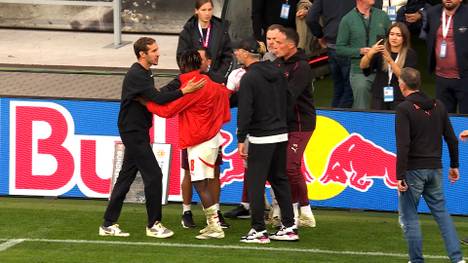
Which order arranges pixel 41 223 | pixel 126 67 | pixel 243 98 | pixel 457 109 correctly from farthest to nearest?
pixel 126 67 → pixel 457 109 → pixel 41 223 → pixel 243 98

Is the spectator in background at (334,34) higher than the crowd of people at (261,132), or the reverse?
the spectator in background at (334,34)

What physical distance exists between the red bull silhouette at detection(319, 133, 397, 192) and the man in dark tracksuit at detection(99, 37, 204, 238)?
2306 millimetres

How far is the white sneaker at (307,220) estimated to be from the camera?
13242mm

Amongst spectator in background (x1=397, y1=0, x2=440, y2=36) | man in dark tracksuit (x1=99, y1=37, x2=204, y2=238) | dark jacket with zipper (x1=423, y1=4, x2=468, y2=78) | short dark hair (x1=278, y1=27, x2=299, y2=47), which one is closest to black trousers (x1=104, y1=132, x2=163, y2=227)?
man in dark tracksuit (x1=99, y1=37, x2=204, y2=238)

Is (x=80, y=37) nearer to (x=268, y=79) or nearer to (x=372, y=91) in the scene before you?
(x=372, y=91)

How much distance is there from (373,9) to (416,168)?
464 centimetres

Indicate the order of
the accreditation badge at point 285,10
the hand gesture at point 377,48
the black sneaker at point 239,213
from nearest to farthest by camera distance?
the black sneaker at point 239,213 → the hand gesture at point 377,48 → the accreditation badge at point 285,10

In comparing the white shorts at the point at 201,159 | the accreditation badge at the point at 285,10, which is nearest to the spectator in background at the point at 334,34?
the accreditation badge at the point at 285,10

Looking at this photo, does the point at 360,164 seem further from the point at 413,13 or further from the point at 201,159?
the point at 413,13

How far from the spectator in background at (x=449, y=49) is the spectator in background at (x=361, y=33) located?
2.11ft

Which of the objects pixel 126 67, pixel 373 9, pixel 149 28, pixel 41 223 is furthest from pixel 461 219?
pixel 149 28

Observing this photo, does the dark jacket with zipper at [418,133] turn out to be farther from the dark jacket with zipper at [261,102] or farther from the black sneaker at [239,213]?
the black sneaker at [239,213]

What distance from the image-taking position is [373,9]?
50.4ft

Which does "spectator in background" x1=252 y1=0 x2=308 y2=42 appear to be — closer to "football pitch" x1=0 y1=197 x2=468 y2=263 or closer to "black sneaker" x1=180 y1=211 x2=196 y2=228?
"football pitch" x1=0 y1=197 x2=468 y2=263
